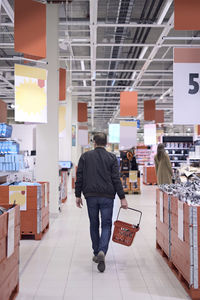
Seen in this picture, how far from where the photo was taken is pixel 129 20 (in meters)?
8.52

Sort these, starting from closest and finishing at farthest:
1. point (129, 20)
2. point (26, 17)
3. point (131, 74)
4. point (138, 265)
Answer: point (138, 265), point (26, 17), point (129, 20), point (131, 74)

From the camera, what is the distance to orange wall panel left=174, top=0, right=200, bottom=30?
4691mm

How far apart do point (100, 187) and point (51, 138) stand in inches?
152

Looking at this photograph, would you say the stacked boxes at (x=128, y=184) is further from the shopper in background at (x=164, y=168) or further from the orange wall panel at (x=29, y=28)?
the orange wall panel at (x=29, y=28)

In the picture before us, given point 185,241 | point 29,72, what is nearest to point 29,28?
point 29,72

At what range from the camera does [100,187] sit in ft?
14.1

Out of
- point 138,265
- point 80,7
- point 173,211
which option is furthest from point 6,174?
point 80,7

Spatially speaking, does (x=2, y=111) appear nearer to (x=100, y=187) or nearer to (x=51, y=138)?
(x=51, y=138)

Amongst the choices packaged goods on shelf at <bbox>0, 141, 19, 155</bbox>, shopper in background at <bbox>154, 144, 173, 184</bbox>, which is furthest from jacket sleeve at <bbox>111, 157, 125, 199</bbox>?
packaged goods on shelf at <bbox>0, 141, 19, 155</bbox>

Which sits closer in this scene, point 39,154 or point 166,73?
point 39,154

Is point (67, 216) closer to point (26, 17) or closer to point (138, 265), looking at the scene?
point (138, 265)

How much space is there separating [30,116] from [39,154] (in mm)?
2011

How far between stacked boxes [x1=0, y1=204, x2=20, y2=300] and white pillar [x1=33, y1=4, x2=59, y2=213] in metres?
4.47

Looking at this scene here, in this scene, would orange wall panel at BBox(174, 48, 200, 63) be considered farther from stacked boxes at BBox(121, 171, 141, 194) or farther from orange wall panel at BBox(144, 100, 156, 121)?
orange wall panel at BBox(144, 100, 156, 121)
